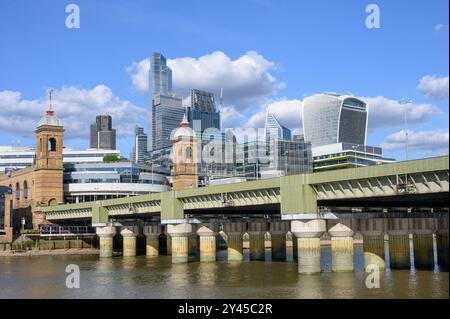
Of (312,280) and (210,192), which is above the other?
(210,192)

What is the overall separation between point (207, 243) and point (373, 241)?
1256 inches

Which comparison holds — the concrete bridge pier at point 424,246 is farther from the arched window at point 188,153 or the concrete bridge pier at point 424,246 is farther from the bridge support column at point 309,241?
the arched window at point 188,153

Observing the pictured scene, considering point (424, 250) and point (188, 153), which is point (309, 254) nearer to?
point (424, 250)

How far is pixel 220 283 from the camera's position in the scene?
6278 centimetres

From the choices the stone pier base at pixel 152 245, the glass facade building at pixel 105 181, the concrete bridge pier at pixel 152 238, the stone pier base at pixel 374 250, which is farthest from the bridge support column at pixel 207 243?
the glass facade building at pixel 105 181

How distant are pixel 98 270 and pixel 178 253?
519 inches

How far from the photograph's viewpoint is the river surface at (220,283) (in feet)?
173

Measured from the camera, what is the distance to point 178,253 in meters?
91.8

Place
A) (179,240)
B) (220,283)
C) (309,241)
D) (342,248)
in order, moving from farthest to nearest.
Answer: (179,240) → (342,248) → (309,241) → (220,283)

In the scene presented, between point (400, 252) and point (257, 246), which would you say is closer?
point (400, 252)

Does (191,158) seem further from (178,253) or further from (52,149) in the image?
(178,253)

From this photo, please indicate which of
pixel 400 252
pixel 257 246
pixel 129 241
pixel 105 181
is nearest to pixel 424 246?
pixel 400 252

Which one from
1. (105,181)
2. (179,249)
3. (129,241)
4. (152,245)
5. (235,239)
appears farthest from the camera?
(105,181)
